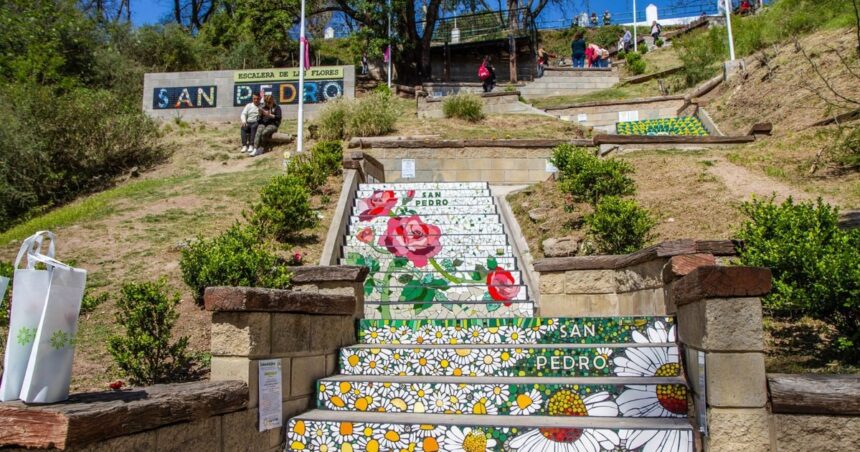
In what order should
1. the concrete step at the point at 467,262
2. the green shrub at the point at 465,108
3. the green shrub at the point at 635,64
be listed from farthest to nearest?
the green shrub at the point at 635,64
the green shrub at the point at 465,108
the concrete step at the point at 467,262

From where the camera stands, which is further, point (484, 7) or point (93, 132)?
point (484, 7)

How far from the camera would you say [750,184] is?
9195 mm

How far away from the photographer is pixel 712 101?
1869cm

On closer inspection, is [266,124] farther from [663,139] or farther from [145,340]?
[145,340]

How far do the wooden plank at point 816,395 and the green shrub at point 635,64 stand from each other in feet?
90.2

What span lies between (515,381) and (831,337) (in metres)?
2.66

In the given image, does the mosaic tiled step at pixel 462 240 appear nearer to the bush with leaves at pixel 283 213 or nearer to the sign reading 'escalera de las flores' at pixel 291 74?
the bush with leaves at pixel 283 213

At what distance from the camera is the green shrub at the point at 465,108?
59.0 ft

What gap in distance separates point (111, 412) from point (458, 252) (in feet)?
20.4

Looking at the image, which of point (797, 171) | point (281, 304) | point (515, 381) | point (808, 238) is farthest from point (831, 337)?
point (797, 171)

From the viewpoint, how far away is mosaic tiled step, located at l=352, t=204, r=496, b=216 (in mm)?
9977

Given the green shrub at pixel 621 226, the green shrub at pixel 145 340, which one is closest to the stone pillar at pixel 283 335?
the green shrub at pixel 145 340

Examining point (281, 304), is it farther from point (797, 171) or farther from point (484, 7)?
point (484, 7)

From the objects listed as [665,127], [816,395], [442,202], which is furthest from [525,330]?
[665,127]
